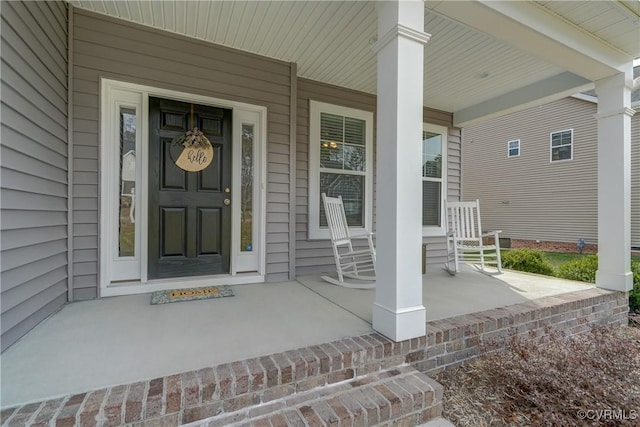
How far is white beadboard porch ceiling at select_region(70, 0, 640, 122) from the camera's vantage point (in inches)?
92.5

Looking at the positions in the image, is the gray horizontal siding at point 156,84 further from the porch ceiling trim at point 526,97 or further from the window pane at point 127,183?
the porch ceiling trim at point 526,97

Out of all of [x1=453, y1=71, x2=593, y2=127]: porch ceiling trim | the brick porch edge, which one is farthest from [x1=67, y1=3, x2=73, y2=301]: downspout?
[x1=453, y1=71, x2=593, y2=127]: porch ceiling trim

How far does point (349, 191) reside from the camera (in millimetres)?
3951

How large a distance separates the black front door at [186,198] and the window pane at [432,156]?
10.1 feet

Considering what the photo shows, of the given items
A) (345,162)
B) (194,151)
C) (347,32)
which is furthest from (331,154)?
(194,151)

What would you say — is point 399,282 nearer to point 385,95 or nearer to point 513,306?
point 385,95

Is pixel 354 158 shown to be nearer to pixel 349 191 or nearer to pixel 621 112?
pixel 349 191

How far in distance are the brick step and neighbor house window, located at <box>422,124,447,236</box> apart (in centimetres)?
332

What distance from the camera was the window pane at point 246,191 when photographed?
10.3ft

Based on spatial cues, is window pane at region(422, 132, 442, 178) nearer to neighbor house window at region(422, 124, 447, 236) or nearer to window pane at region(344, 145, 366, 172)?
neighbor house window at region(422, 124, 447, 236)

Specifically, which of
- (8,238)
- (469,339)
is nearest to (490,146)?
(469,339)

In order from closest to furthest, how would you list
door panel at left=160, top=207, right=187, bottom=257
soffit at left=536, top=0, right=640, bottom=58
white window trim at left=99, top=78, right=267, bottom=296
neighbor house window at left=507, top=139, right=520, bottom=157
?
soffit at left=536, top=0, right=640, bottom=58, white window trim at left=99, top=78, right=267, bottom=296, door panel at left=160, top=207, right=187, bottom=257, neighbor house window at left=507, top=139, right=520, bottom=157

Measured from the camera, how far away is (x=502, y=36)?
7.64ft

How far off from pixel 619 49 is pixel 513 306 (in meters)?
2.77
